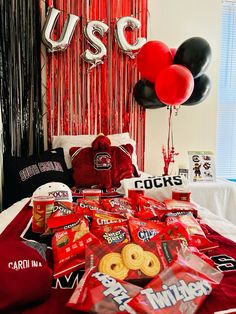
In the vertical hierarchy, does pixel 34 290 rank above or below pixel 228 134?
below

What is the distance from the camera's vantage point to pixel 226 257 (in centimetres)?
99

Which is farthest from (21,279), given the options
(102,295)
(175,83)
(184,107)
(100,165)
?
(184,107)

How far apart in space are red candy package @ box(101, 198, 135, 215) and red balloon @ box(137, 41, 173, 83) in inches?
51.6

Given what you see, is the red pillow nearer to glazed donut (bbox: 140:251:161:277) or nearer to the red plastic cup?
the red plastic cup

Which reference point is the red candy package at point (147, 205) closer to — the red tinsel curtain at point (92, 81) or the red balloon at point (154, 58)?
the red balloon at point (154, 58)

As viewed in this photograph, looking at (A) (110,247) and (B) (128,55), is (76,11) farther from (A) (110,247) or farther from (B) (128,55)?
(A) (110,247)

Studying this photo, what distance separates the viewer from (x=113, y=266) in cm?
80

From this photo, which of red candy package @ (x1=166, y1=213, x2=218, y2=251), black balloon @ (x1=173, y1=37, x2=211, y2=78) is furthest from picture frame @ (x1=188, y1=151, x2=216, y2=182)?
red candy package @ (x1=166, y1=213, x2=218, y2=251)

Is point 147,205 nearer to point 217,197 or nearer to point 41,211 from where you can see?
point 41,211

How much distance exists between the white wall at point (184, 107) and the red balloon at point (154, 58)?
540 millimetres

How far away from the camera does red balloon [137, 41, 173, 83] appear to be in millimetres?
2350

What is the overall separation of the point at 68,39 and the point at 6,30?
0.50m

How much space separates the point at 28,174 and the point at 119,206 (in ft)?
3.00

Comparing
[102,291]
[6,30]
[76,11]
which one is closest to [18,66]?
[6,30]
